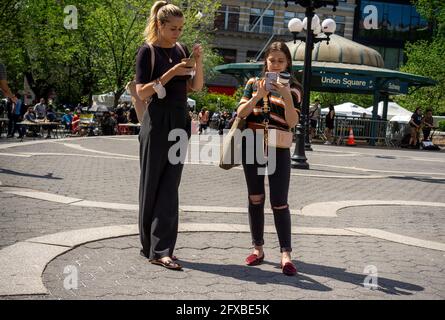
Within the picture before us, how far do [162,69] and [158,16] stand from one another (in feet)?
1.35

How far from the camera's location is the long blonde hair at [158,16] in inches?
170

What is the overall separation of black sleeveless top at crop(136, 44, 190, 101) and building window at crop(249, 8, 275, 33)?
55.7 m

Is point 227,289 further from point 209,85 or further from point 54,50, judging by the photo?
point 209,85

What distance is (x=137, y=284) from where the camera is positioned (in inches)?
151

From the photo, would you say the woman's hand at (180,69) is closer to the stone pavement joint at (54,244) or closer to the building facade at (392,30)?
the stone pavement joint at (54,244)

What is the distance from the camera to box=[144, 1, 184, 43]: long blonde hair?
4328 mm

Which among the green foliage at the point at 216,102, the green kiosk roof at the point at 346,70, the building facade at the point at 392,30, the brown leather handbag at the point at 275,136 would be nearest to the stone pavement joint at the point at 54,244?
the brown leather handbag at the point at 275,136

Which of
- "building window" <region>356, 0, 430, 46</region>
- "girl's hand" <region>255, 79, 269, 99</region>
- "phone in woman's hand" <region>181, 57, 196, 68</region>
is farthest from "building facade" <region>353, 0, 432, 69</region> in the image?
"phone in woman's hand" <region>181, 57, 196, 68</region>

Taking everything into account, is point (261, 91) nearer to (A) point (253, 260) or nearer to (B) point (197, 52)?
(B) point (197, 52)

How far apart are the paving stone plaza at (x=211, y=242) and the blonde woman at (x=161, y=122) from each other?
0.30 meters

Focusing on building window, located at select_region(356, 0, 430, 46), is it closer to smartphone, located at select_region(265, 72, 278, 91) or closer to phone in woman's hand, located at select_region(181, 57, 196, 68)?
smartphone, located at select_region(265, 72, 278, 91)

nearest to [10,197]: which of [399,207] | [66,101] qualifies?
[399,207]
